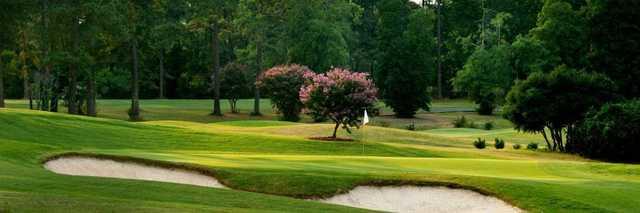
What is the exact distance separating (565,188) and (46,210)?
41.1ft

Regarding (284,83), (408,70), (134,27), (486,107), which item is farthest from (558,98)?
(486,107)

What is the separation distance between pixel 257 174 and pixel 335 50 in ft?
188

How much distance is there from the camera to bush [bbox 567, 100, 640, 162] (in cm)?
3734

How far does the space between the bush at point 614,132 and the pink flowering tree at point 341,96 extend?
11345 millimetres

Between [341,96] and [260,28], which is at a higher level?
[260,28]

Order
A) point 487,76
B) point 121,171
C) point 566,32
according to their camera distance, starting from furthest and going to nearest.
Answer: point 487,76, point 566,32, point 121,171

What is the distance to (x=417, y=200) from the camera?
1962 cm

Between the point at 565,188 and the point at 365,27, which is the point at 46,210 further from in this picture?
the point at 365,27

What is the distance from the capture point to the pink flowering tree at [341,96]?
35844 millimetres

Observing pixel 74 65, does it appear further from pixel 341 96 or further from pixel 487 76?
pixel 487 76

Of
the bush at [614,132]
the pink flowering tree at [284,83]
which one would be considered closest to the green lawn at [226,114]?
the pink flowering tree at [284,83]

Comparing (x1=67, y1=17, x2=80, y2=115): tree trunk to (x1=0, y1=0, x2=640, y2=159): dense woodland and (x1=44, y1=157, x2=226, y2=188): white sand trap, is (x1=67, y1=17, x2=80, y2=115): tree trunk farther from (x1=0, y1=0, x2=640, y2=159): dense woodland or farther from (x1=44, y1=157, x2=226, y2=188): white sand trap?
(x1=44, y1=157, x2=226, y2=188): white sand trap

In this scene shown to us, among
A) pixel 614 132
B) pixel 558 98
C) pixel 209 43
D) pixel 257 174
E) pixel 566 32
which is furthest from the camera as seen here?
pixel 209 43

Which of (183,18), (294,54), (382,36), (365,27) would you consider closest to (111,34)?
(183,18)
